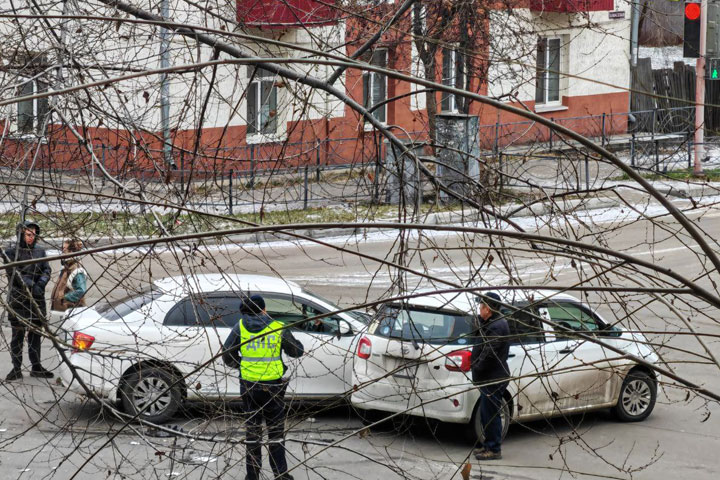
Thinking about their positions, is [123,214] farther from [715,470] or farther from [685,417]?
[685,417]

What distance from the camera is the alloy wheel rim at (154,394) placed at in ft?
13.6

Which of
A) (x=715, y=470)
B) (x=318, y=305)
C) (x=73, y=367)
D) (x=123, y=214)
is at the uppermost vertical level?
(x=123, y=214)

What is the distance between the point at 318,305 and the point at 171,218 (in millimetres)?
4906

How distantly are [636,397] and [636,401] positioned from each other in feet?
0.15

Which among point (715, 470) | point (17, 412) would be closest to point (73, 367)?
point (17, 412)

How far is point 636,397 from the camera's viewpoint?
32.1 feet

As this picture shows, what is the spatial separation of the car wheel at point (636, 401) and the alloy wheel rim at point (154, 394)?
5264mm

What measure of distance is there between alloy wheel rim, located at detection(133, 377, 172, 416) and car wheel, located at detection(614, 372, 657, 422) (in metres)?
5.26

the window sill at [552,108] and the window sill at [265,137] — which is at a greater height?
the window sill at [552,108]

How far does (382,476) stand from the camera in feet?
27.2

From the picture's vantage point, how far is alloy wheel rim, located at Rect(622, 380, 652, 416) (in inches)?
384

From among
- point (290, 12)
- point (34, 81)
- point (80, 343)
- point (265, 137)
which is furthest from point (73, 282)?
point (290, 12)

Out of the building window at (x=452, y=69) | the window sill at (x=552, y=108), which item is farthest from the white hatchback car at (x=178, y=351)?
the window sill at (x=552, y=108)

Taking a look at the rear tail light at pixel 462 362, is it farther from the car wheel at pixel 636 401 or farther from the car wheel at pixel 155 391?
the car wheel at pixel 636 401
